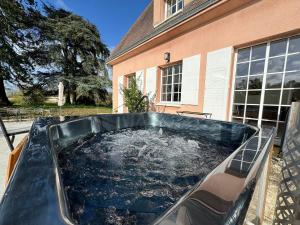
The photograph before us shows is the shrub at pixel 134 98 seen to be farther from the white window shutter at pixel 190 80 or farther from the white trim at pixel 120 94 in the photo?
the white trim at pixel 120 94

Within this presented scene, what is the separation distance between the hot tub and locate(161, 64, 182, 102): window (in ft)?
6.11

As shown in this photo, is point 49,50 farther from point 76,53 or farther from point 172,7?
point 172,7

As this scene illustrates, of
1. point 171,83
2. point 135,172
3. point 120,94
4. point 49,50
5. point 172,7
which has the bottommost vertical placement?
point 135,172

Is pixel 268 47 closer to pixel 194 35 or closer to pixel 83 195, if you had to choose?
pixel 194 35

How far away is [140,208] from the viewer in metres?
1.36

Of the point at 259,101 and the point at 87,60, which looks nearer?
the point at 259,101

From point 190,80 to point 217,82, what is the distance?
94 cm

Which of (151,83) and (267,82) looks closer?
(267,82)

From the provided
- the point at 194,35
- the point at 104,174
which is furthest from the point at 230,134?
the point at 194,35

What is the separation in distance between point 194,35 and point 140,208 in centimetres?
485

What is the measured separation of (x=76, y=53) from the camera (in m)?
17.5

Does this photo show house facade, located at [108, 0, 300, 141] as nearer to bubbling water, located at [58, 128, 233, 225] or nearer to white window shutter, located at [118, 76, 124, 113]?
bubbling water, located at [58, 128, 233, 225]

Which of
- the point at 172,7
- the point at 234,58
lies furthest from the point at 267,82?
the point at 172,7

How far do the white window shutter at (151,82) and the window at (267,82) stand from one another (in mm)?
3286
